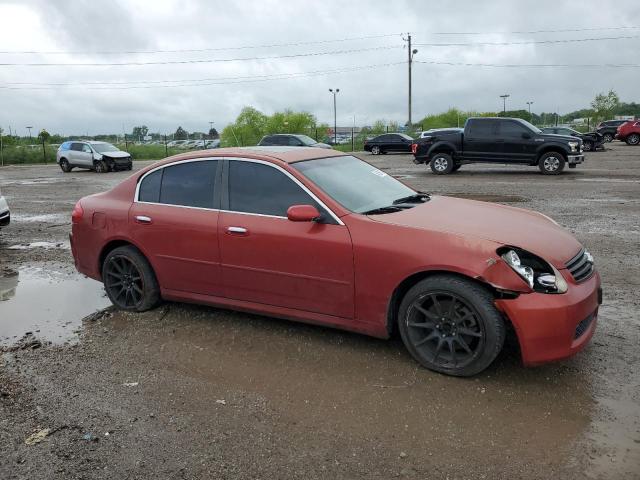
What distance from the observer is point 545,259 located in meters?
3.74

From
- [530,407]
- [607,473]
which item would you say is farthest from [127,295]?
[607,473]

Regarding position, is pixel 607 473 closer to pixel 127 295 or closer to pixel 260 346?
pixel 260 346

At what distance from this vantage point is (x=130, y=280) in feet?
17.8

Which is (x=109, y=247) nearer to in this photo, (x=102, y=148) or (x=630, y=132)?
(x=102, y=148)

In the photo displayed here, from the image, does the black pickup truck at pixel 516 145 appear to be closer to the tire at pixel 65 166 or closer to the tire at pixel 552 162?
the tire at pixel 552 162

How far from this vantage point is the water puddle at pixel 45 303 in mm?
5188

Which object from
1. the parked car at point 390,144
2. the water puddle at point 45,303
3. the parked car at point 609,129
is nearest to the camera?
the water puddle at point 45,303

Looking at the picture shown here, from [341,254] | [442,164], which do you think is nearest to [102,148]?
[442,164]

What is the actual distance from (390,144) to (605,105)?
143 ft

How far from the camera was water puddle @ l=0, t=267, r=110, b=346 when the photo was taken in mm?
5188

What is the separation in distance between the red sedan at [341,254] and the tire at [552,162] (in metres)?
15.1

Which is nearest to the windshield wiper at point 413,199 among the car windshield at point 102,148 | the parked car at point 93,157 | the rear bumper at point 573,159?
the rear bumper at point 573,159

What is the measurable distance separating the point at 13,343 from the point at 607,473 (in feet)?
15.1

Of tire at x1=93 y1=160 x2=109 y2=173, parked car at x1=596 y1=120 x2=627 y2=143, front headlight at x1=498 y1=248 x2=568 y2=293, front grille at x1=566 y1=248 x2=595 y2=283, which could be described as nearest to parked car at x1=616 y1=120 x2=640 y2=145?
parked car at x1=596 y1=120 x2=627 y2=143
